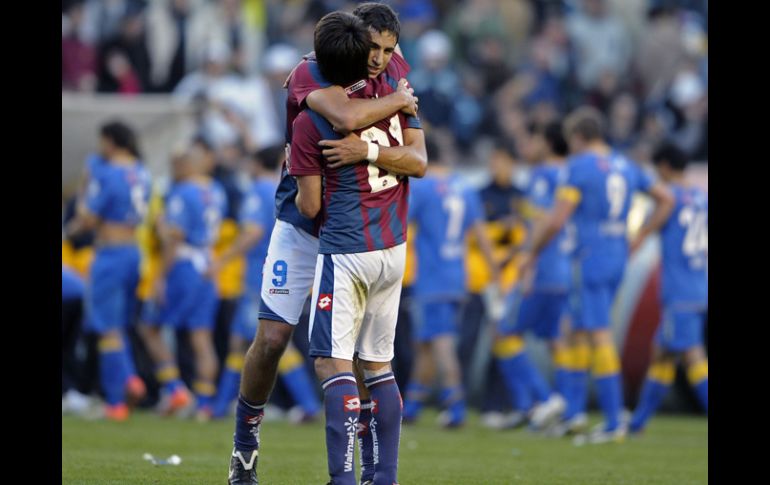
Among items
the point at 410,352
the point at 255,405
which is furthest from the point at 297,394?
the point at 255,405

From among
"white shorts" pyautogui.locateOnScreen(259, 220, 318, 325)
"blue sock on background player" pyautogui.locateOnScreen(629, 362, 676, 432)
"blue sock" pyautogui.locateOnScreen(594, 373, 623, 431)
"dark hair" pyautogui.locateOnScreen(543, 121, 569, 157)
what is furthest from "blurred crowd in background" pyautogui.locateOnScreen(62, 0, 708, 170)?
"white shorts" pyautogui.locateOnScreen(259, 220, 318, 325)

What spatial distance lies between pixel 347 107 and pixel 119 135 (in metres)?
7.21

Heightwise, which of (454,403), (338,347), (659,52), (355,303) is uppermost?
(659,52)

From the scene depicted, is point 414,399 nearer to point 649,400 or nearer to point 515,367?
point 515,367

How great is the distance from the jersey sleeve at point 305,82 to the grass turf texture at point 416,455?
8.01 ft

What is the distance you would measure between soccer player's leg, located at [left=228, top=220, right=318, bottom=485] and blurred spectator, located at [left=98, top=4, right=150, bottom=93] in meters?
13.9

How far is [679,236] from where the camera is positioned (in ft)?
41.9

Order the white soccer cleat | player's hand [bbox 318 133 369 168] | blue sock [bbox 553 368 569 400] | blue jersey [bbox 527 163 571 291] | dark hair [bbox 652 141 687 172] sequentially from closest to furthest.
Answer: player's hand [bbox 318 133 369 168]
dark hair [bbox 652 141 687 172]
blue sock [bbox 553 368 569 400]
the white soccer cleat
blue jersey [bbox 527 163 571 291]

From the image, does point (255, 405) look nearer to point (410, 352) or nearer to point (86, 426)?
point (86, 426)

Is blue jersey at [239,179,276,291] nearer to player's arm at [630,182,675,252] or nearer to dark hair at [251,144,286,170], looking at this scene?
dark hair at [251,144,286,170]

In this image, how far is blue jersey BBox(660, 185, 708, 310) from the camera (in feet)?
41.6

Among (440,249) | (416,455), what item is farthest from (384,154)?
(440,249)

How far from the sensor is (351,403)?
22.0 feet
